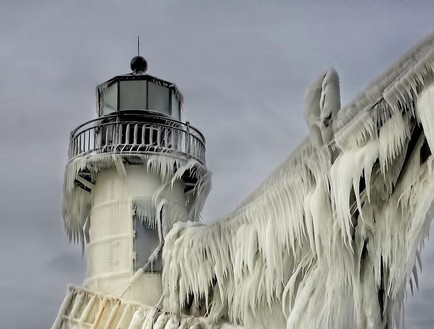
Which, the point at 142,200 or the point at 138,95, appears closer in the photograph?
the point at 142,200

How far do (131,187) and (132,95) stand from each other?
2500 mm

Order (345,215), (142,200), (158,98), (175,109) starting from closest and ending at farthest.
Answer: (345,215)
(142,200)
(158,98)
(175,109)

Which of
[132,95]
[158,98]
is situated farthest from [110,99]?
[158,98]

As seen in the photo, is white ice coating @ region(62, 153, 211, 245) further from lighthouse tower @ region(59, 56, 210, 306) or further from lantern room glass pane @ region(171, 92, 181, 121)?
lantern room glass pane @ region(171, 92, 181, 121)

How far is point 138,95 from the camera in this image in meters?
16.7

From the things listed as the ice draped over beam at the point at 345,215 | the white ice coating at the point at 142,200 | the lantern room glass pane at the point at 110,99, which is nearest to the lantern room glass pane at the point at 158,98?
the lantern room glass pane at the point at 110,99

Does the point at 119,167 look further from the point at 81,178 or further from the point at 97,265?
the point at 97,265

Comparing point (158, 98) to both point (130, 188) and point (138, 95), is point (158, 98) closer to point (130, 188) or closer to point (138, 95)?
point (138, 95)

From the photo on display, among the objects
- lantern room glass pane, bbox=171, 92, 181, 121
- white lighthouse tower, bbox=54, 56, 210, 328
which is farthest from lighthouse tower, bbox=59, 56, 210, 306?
lantern room glass pane, bbox=171, 92, 181, 121

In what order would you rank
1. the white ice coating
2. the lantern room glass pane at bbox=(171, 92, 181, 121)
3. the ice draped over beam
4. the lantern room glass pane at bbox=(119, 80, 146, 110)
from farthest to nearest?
the lantern room glass pane at bbox=(171, 92, 181, 121) → the lantern room glass pane at bbox=(119, 80, 146, 110) → the white ice coating → the ice draped over beam

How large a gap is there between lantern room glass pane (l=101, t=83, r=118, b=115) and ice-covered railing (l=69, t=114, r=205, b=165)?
1.99ft

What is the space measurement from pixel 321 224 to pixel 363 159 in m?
1.02

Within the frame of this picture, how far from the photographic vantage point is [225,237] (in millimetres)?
8961

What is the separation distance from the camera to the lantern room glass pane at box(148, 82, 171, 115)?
656 inches
